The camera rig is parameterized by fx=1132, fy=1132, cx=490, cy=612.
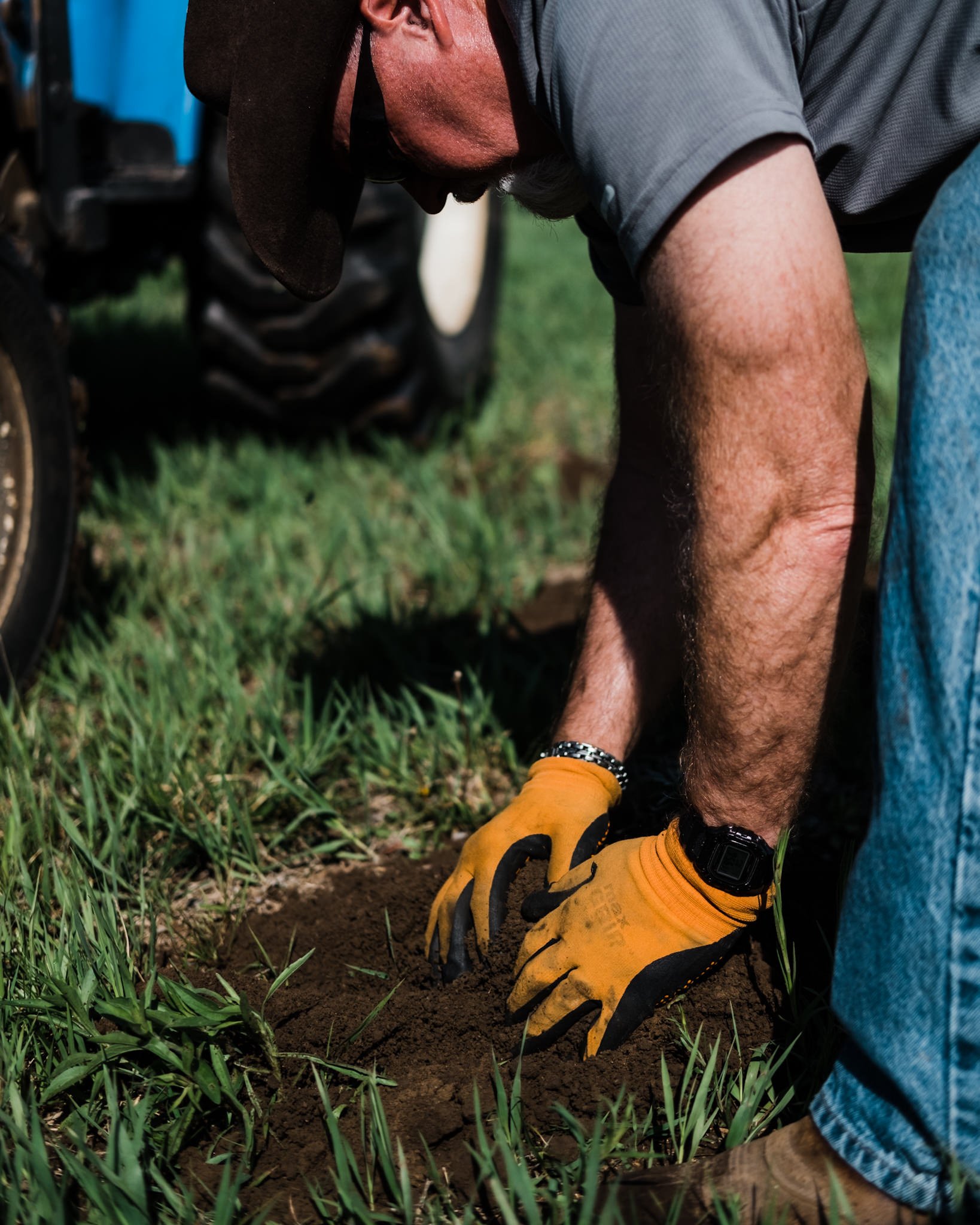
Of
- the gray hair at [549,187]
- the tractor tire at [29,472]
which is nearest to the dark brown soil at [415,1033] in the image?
the tractor tire at [29,472]

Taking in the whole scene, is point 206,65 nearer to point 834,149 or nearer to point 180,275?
point 834,149

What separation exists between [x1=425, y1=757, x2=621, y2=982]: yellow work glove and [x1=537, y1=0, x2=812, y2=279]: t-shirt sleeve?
79 cm

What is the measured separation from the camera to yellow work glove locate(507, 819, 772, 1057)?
4.52 ft

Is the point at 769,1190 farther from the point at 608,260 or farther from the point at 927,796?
the point at 608,260

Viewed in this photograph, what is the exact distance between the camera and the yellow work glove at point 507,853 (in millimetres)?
1525

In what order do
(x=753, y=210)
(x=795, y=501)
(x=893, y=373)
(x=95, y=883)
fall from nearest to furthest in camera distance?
(x=753, y=210) → (x=795, y=501) → (x=95, y=883) → (x=893, y=373)

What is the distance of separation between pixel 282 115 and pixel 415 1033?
1.14 meters

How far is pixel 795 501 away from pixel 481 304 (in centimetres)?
333

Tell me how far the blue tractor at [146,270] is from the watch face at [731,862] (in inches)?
54.1

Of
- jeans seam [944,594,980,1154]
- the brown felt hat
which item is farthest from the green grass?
the brown felt hat

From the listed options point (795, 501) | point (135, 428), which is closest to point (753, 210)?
point (795, 501)

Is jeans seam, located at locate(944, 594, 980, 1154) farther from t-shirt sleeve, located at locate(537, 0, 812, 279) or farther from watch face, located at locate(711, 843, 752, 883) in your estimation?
t-shirt sleeve, located at locate(537, 0, 812, 279)

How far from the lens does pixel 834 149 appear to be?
1382mm

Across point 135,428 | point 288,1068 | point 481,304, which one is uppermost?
point 481,304
